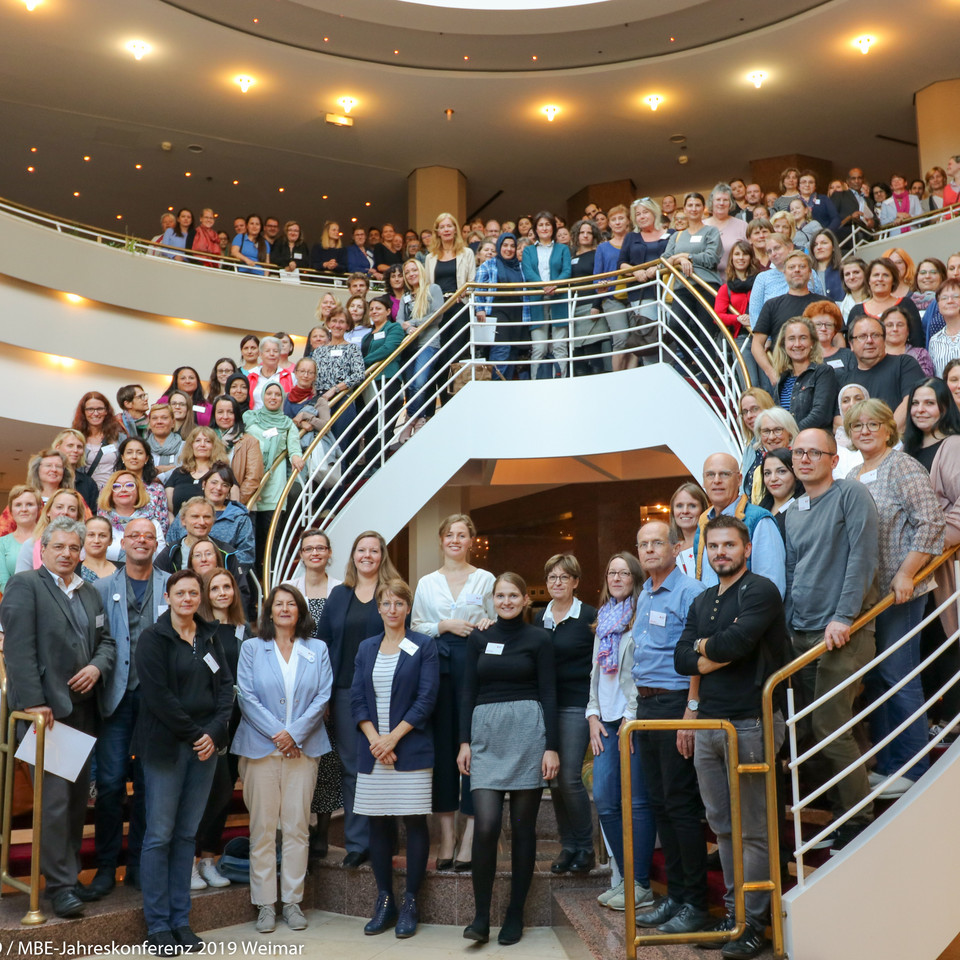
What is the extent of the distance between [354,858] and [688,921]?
183 cm

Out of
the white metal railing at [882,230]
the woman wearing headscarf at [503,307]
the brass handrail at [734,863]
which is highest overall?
the white metal railing at [882,230]

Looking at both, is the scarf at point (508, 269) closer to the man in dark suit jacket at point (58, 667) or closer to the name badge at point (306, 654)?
the name badge at point (306, 654)

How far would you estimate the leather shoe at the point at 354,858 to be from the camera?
474 centimetres

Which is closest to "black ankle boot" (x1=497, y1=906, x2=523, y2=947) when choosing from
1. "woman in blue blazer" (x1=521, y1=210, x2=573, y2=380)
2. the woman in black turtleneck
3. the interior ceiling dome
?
the woman in black turtleneck

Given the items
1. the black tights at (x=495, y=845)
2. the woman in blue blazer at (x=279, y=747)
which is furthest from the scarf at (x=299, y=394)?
the black tights at (x=495, y=845)

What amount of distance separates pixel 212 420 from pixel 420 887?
412cm

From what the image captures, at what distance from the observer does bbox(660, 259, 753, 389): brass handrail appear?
5.85 metres

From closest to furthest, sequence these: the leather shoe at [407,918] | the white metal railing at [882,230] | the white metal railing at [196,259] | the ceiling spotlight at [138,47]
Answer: the leather shoe at [407,918]
the white metal railing at [882,230]
the white metal railing at [196,259]
the ceiling spotlight at [138,47]

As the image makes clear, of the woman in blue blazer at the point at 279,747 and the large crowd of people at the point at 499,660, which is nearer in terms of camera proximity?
the large crowd of people at the point at 499,660

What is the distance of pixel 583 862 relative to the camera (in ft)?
14.9

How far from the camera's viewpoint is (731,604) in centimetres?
355

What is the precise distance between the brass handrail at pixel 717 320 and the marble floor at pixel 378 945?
3.20 meters

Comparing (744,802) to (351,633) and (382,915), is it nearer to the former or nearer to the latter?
(382,915)

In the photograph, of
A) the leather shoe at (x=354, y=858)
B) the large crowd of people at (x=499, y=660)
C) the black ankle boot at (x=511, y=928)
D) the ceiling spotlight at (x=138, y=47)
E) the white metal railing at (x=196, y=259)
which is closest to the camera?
the large crowd of people at (x=499, y=660)
